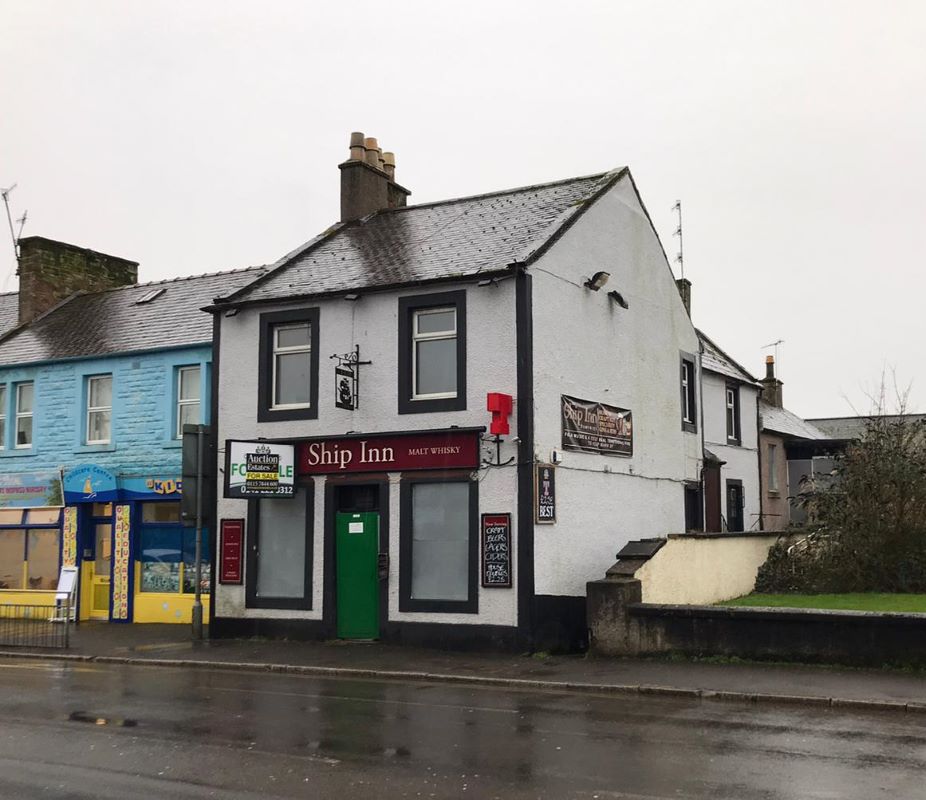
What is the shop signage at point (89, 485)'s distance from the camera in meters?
24.5

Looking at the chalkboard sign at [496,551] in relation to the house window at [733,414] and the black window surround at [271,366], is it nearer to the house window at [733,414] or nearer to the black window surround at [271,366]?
the black window surround at [271,366]

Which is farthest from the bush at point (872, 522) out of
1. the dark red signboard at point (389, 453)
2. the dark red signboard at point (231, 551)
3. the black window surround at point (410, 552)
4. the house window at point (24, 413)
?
the house window at point (24, 413)

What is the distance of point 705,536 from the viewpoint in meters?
20.8

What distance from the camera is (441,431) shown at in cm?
1903

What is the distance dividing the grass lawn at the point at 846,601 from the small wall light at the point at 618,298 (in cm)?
636

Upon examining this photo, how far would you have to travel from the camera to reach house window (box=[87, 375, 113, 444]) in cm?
2550

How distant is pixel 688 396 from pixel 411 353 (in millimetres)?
8899

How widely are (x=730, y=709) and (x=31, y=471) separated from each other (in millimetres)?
19328

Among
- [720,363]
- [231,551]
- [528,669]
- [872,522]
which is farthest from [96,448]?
[720,363]

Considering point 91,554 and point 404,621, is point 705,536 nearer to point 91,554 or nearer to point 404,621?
point 404,621

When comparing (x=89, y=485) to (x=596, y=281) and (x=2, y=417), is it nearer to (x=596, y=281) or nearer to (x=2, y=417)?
(x=2, y=417)

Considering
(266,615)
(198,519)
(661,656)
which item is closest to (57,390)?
(198,519)

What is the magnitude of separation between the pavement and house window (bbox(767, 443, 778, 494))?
23.1m

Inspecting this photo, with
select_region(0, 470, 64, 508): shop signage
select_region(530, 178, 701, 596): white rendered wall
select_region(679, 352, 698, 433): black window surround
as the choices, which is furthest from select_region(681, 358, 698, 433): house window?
select_region(0, 470, 64, 508): shop signage
